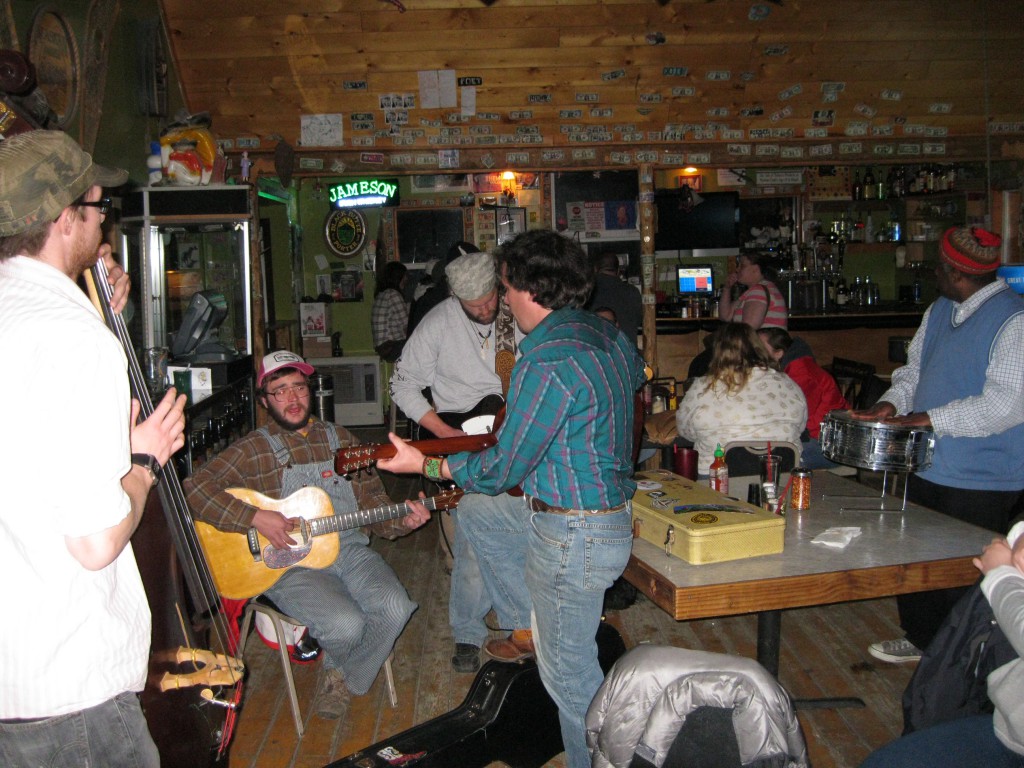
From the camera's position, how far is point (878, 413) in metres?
2.87

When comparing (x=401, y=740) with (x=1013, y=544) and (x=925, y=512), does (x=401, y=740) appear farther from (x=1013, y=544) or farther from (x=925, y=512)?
(x=925, y=512)

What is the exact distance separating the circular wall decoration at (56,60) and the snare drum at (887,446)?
376 cm

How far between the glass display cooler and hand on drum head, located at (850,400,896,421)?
9.91 ft

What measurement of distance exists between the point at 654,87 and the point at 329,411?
361 centimetres

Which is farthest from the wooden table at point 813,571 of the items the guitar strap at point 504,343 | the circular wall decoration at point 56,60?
the circular wall decoration at point 56,60

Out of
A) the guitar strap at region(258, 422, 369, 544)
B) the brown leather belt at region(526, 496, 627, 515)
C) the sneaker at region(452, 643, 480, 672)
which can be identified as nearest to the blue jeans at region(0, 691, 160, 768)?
the brown leather belt at region(526, 496, 627, 515)

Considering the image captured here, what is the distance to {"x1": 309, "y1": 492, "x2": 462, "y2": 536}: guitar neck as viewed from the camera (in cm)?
304

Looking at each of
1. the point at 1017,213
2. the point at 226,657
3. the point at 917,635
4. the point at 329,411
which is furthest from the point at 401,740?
the point at 1017,213

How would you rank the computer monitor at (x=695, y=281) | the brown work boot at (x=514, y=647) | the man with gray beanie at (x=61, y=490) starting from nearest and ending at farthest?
the man with gray beanie at (x=61, y=490) < the brown work boot at (x=514, y=647) < the computer monitor at (x=695, y=281)

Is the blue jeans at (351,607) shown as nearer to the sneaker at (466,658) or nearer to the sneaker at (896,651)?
the sneaker at (466,658)

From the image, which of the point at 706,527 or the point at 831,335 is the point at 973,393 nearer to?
the point at 706,527

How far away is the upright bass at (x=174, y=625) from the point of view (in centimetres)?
177

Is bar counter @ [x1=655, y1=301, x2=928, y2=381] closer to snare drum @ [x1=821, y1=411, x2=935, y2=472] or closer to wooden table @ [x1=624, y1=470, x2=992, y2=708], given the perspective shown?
snare drum @ [x1=821, y1=411, x2=935, y2=472]

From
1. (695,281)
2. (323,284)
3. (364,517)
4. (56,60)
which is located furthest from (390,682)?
(695,281)
